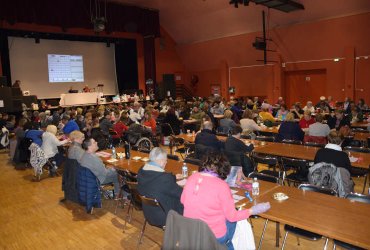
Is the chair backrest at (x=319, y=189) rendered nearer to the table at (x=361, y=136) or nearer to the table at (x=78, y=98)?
the table at (x=361, y=136)

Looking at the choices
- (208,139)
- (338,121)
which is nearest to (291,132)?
(338,121)

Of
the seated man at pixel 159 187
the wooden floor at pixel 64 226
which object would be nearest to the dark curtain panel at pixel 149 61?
the wooden floor at pixel 64 226

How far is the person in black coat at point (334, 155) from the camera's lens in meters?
4.22

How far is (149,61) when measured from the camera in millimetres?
19312

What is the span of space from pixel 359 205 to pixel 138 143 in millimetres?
5503

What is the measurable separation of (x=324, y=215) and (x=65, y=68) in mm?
16195

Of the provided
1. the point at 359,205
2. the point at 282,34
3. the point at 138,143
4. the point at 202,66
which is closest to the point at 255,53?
the point at 282,34

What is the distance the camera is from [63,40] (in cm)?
1673

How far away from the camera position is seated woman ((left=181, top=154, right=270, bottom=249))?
105 inches

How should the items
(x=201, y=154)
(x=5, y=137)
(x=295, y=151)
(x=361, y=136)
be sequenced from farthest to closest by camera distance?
1. (x=5, y=137)
2. (x=361, y=136)
3. (x=201, y=154)
4. (x=295, y=151)

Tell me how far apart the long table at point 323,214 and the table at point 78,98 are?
13531 mm

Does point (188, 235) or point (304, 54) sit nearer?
point (188, 235)

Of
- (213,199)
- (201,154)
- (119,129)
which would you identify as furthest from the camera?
(119,129)

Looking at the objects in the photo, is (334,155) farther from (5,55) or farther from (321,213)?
(5,55)
